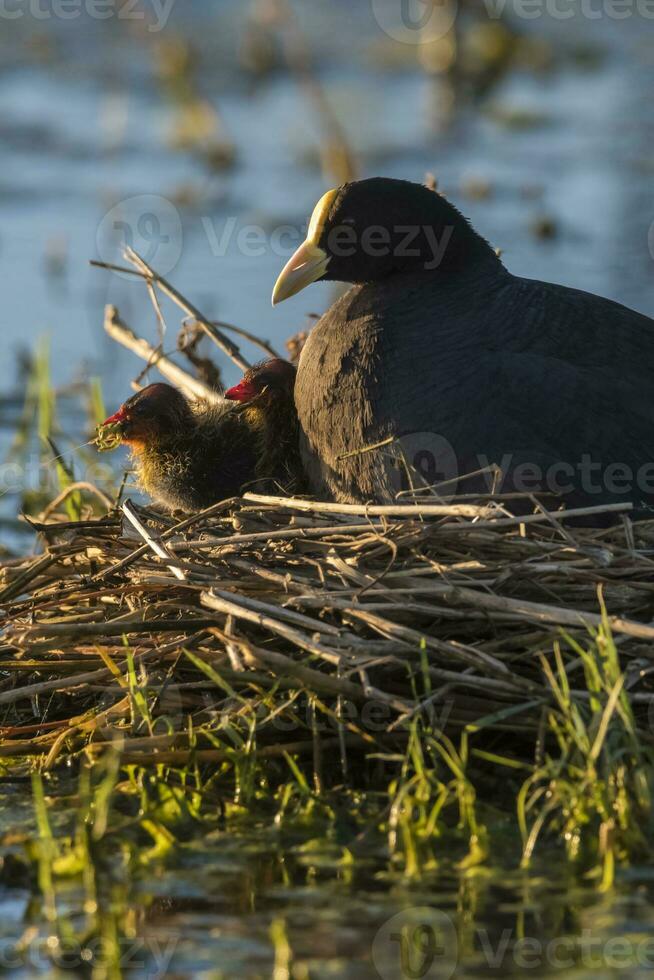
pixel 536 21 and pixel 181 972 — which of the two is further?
pixel 536 21

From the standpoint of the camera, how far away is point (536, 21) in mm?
13906

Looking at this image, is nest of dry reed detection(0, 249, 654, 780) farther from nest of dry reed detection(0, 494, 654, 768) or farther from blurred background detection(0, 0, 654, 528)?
blurred background detection(0, 0, 654, 528)

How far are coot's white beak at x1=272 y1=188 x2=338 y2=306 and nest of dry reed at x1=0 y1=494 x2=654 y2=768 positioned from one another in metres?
0.73

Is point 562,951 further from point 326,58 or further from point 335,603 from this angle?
point 326,58

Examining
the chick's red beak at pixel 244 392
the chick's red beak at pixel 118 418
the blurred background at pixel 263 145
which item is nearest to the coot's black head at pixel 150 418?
the chick's red beak at pixel 118 418

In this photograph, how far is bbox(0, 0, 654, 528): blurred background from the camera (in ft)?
27.3

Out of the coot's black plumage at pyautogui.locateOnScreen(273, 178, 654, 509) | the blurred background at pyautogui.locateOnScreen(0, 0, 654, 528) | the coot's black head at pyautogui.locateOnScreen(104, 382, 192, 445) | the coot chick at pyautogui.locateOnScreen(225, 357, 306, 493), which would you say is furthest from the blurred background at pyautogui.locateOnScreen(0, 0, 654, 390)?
the coot's black plumage at pyautogui.locateOnScreen(273, 178, 654, 509)

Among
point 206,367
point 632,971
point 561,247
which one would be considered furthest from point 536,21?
point 632,971

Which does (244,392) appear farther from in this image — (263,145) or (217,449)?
(263,145)

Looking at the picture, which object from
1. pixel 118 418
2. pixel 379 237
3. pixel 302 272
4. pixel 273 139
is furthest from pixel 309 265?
pixel 273 139

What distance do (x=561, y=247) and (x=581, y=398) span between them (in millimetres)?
4674

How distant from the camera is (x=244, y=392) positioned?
4832 mm

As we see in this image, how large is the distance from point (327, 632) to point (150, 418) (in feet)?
3.67

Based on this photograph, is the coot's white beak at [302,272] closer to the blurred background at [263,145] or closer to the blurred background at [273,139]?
the blurred background at [263,145]
